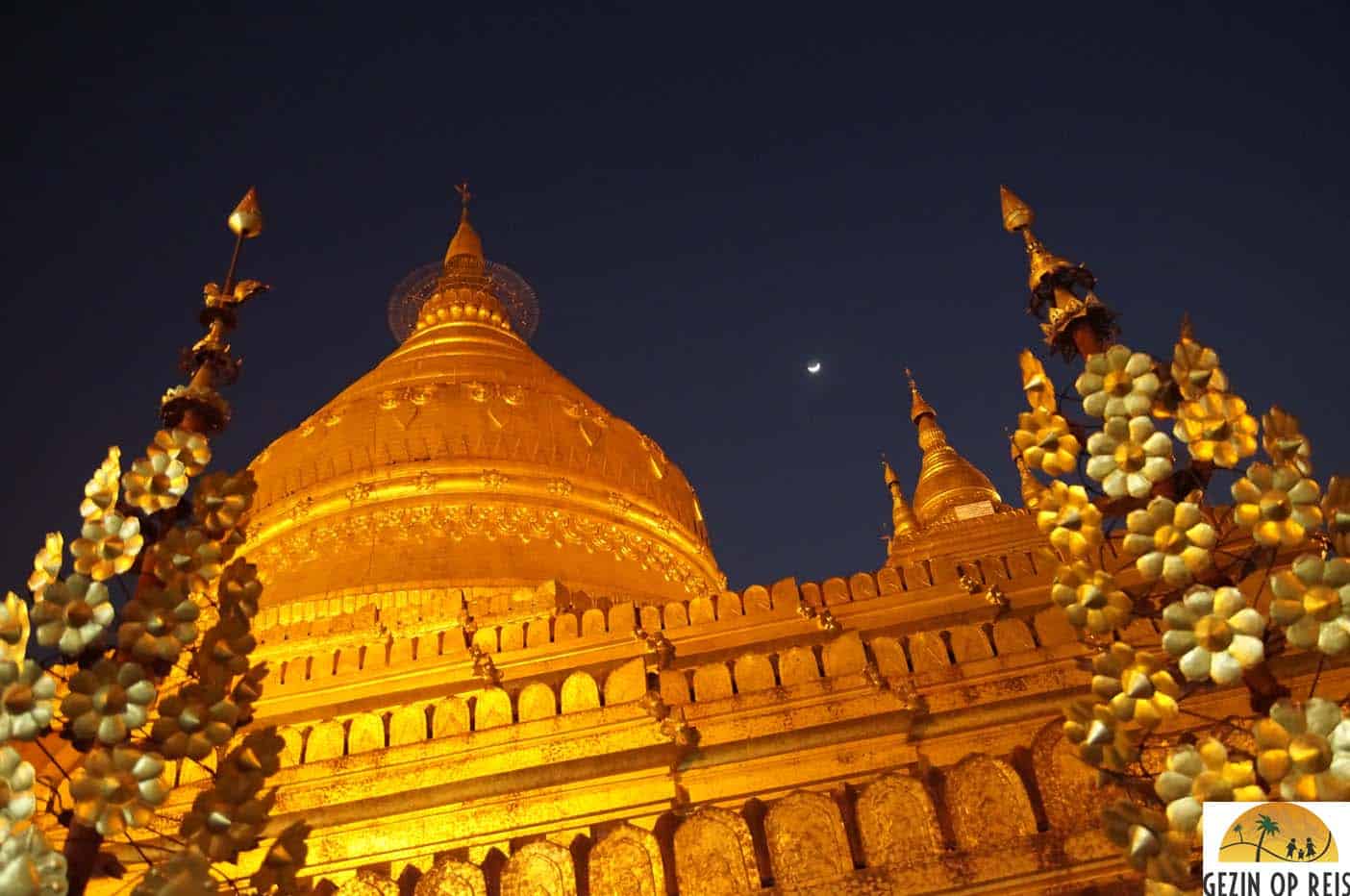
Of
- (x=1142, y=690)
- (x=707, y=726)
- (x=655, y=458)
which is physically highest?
(x=655, y=458)

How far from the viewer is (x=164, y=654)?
13.7 ft

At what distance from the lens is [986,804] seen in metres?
6.16

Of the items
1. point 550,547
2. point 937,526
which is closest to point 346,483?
point 550,547

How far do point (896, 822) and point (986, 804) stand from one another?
1.71ft

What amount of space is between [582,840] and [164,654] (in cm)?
330

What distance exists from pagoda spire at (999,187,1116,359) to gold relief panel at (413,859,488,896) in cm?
438

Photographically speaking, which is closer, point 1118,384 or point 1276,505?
point 1276,505

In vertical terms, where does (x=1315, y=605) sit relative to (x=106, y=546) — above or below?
below

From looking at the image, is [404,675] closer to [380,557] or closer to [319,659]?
[319,659]

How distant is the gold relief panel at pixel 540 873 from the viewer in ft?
20.3

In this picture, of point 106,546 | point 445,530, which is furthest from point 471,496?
point 106,546

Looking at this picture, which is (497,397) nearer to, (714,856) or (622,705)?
(622,705)

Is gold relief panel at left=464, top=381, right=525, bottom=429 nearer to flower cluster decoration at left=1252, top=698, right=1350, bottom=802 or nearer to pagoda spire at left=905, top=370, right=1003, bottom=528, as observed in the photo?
pagoda spire at left=905, top=370, right=1003, bottom=528

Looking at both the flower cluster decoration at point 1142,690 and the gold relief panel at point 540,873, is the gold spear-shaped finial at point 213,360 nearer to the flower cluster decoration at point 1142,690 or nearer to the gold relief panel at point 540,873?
the gold relief panel at point 540,873
